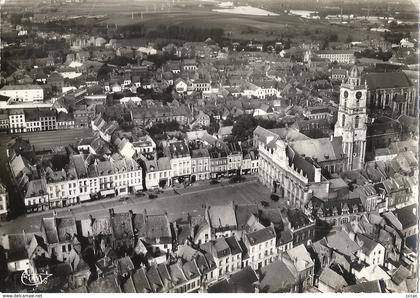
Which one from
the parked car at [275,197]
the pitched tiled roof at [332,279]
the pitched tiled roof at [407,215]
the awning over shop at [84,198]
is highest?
the pitched tiled roof at [407,215]

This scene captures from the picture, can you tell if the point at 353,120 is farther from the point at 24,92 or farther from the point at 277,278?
the point at 24,92

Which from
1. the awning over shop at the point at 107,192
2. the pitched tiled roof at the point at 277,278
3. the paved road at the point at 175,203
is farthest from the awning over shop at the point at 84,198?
the pitched tiled roof at the point at 277,278

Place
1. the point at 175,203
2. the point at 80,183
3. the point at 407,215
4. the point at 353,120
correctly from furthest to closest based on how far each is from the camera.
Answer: the point at 353,120 < the point at 80,183 < the point at 175,203 < the point at 407,215

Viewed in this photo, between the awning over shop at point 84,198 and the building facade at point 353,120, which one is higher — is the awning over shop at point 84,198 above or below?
below

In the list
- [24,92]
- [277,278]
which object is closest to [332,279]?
[277,278]

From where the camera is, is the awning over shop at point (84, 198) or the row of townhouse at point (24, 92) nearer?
the awning over shop at point (84, 198)

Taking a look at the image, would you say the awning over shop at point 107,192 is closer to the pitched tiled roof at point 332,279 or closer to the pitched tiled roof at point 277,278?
the pitched tiled roof at point 277,278

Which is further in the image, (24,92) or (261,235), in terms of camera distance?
(24,92)
